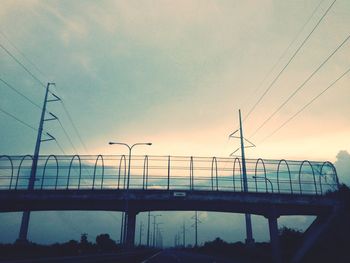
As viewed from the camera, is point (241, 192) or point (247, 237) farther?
point (247, 237)

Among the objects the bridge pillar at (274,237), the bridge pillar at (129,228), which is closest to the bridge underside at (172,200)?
the bridge pillar at (274,237)

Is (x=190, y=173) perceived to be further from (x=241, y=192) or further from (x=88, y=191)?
(x=88, y=191)

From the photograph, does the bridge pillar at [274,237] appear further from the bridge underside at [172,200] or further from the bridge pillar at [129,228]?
the bridge pillar at [129,228]

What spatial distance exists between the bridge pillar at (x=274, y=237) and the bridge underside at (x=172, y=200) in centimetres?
95

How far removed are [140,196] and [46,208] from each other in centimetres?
1604

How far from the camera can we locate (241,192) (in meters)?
44.3

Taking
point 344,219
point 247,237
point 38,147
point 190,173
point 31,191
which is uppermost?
point 38,147

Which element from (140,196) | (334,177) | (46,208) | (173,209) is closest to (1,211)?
(46,208)

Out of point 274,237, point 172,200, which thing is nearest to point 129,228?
point 172,200

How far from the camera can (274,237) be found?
148ft

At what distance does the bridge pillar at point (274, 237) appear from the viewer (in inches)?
1672

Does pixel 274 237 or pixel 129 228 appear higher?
pixel 129 228

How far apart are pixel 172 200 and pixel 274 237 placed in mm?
15306

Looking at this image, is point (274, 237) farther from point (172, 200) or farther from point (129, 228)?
point (129, 228)
